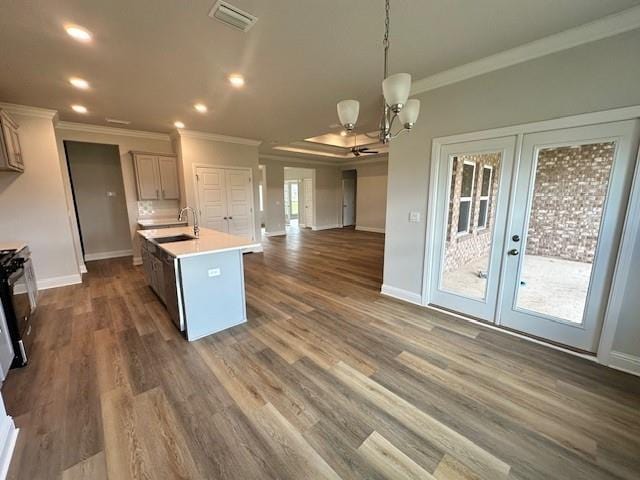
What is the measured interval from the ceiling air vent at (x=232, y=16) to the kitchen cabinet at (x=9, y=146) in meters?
3.24

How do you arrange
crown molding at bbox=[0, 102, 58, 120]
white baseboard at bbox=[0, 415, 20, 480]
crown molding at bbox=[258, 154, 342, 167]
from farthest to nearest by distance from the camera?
crown molding at bbox=[258, 154, 342, 167] < crown molding at bbox=[0, 102, 58, 120] < white baseboard at bbox=[0, 415, 20, 480]

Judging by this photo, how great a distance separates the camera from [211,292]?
2729 mm

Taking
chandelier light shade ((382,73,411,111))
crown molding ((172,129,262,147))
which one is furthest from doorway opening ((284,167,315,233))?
chandelier light shade ((382,73,411,111))

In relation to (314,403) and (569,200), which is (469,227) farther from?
(314,403)

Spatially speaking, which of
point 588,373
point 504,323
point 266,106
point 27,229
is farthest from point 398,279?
point 27,229

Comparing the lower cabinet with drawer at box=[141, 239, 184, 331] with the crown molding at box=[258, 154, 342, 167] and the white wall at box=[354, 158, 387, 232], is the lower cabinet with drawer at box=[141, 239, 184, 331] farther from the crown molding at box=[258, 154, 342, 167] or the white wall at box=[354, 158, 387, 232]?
the white wall at box=[354, 158, 387, 232]

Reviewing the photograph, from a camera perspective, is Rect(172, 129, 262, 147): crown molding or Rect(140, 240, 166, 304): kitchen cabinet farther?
Rect(172, 129, 262, 147): crown molding

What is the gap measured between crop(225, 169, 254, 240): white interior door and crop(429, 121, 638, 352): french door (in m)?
4.51

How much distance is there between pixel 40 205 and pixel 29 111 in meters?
1.32

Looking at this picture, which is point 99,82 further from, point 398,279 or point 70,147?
point 398,279

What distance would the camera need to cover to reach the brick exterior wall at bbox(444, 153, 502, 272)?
276 cm

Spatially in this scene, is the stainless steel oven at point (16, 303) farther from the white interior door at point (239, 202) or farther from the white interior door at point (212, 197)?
the white interior door at point (239, 202)

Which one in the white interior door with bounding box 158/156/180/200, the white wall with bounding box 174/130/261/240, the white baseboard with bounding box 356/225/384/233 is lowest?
the white baseboard with bounding box 356/225/384/233

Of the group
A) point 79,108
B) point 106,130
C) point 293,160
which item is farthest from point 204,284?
point 293,160
